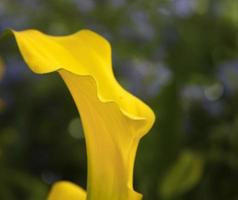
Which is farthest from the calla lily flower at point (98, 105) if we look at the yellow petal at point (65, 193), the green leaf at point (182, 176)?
the green leaf at point (182, 176)

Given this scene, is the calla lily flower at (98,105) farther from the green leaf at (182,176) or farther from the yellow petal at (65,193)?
the green leaf at (182,176)

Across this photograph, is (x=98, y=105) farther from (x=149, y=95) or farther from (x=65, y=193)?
(x=149, y=95)

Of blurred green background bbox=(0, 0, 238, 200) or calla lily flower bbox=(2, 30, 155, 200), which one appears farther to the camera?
blurred green background bbox=(0, 0, 238, 200)

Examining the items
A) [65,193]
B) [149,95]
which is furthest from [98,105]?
[149,95]

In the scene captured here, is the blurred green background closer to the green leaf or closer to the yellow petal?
the green leaf

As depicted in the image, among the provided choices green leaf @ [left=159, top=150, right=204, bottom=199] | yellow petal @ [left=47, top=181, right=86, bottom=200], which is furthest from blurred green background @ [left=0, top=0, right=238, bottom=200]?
yellow petal @ [left=47, top=181, right=86, bottom=200]

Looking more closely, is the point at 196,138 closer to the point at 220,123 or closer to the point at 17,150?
the point at 220,123
